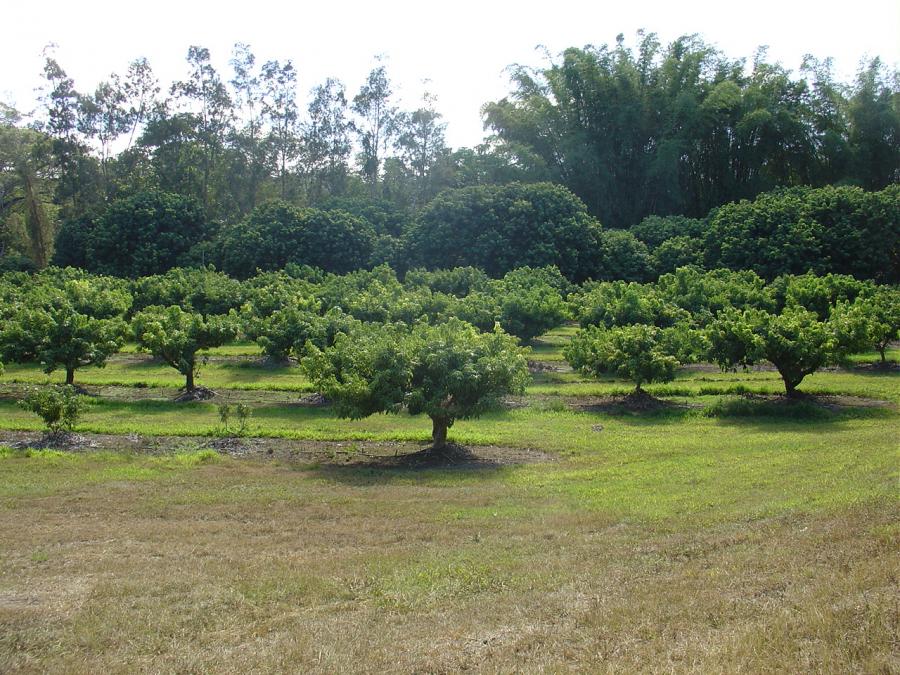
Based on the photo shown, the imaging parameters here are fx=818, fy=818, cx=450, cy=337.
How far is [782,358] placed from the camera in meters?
23.5

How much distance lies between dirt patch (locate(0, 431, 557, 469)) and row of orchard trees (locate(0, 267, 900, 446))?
3.42 ft

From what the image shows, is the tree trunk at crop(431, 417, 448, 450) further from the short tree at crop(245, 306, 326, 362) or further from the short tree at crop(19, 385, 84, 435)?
the short tree at crop(245, 306, 326, 362)

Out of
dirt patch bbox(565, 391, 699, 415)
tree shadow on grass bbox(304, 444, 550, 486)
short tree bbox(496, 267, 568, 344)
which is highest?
short tree bbox(496, 267, 568, 344)

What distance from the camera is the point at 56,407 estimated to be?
2042 centimetres

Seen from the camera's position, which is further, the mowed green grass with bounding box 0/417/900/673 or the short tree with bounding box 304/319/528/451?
the short tree with bounding box 304/319/528/451

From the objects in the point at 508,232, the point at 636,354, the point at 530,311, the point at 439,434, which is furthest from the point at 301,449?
the point at 508,232

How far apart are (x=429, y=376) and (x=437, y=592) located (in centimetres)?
1001

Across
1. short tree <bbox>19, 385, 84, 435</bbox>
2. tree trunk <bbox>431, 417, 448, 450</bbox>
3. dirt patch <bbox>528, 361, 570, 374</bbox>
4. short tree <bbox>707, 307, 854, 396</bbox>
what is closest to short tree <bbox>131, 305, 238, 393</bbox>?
short tree <bbox>19, 385, 84, 435</bbox>

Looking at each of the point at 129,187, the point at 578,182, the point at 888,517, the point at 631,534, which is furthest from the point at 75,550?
the point at 129,187

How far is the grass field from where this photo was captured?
7.38m

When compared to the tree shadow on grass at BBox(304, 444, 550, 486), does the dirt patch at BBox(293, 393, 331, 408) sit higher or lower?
higher

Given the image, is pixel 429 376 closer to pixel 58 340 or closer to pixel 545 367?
pixel 545 367

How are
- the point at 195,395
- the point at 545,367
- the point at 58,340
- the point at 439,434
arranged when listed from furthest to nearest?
the point at 545,367, the point at 58,340, the point at 195,395, the point at 439,434

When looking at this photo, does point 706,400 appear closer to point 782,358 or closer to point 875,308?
point 782,358
